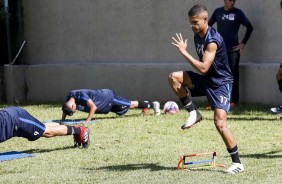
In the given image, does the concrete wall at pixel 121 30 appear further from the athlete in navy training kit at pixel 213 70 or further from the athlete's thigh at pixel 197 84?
the athlete in navy training kit at pixel 213 70

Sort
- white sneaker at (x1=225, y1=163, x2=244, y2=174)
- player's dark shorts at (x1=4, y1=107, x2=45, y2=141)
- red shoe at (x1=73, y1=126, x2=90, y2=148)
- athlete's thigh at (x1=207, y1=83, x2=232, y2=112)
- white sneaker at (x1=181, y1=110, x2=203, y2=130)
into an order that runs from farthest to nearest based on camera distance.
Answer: red shoe at (x1=73, y1=126, x2=90, y2=148) → player's dark shorts at (x1=4, y1=107, x2=45, y2=141) → white sneaker at (x1=181, y1=110, x2=203, y2=130) → athlete's thigh at (x1=207, y1=83, x2=232, y2=112) → white sneaker at (x1=225, y1=163, x2=244, y2=174)

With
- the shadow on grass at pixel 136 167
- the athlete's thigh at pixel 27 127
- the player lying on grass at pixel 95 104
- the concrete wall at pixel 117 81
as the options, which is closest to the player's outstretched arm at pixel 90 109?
the player lying on grass at pixel 95 104

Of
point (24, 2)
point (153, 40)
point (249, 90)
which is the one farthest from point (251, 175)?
point (24, 2)

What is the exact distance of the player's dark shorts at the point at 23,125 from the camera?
8117mm

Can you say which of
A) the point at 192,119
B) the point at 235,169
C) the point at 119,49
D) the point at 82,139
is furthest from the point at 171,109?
the point at 235,169

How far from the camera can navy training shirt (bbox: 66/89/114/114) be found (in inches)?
470

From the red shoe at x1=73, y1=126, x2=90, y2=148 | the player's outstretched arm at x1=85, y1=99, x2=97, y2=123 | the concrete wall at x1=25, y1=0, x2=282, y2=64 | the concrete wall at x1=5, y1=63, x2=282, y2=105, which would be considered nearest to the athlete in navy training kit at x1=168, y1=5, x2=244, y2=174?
the red shoe at x1=73, y1=126, x2=90, y2=148

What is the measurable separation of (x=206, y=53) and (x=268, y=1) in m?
6.49

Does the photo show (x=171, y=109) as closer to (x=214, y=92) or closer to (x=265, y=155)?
(x=265, y=155)

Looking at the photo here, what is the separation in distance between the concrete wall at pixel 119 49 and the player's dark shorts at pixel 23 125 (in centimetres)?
620

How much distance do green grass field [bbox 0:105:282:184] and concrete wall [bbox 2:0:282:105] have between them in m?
1.87

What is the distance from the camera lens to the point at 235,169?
7.21 m

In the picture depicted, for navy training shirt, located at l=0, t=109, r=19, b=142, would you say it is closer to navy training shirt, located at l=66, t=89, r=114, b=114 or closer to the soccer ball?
navy training shirt, located at l=66, t=89, r=114, b=114

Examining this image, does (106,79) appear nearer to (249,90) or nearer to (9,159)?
(249,90)
